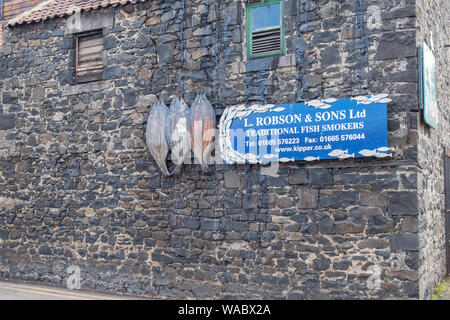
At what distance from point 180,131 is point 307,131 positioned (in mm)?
2283

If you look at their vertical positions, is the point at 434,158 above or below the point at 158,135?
below

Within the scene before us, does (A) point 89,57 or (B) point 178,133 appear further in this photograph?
(A) point 89,57

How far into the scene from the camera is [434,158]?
9.48m

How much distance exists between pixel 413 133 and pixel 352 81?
3.87 feet

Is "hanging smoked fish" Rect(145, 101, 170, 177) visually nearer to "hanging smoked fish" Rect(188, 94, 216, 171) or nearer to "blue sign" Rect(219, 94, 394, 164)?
"hanging smoked fish" Rect(188, 94, 216, 171)

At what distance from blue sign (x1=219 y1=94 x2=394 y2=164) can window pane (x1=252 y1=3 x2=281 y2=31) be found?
1374 millimetres

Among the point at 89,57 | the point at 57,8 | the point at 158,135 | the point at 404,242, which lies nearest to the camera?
the point at 404,242

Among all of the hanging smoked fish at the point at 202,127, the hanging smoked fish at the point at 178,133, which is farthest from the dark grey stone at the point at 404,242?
the hanging smoked fish at the point at 178,133

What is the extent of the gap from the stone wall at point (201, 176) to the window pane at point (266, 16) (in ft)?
0.79

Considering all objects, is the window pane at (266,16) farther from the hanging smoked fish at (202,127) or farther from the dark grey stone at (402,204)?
the dark grey stone at (402,204)

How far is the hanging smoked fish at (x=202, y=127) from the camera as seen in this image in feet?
30.5

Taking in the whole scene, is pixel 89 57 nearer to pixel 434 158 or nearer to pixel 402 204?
pixel 402 204

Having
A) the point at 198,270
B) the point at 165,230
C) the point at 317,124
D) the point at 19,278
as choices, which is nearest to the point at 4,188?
the point at 19,278

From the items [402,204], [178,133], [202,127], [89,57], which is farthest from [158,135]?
[402,204]
